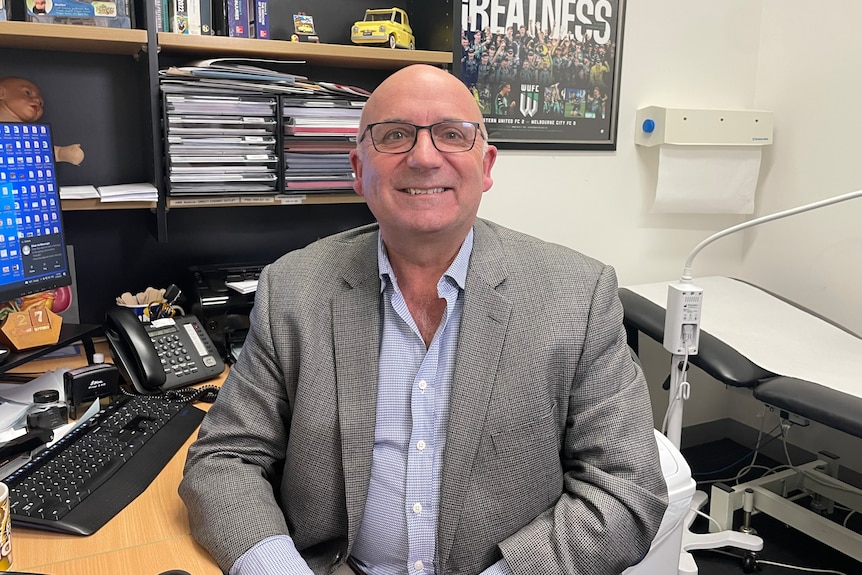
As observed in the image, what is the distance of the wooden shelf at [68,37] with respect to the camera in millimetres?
1452

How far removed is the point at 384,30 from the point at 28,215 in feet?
3.24

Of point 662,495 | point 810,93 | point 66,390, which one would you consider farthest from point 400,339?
point 810,93

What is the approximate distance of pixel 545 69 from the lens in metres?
2.35

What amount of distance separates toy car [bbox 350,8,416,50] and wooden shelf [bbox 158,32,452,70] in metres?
0.05

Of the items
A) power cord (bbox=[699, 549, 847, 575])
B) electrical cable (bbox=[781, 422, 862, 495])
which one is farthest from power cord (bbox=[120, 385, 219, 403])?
electrical cable (bbox=[781, 422, 862, 495])

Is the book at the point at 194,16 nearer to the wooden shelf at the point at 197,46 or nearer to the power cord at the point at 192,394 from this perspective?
the wooden shelf at the point at 197,46

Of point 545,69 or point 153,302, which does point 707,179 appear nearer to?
point 545,69

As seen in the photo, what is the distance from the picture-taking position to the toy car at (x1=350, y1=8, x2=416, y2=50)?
1848 millimetres

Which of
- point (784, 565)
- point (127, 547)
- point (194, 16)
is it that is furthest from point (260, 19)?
point (784, 565)

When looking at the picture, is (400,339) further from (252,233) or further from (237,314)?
(252,233)

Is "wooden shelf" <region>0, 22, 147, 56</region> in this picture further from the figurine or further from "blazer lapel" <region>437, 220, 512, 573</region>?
"blazer lapel" <region>437, 220, 512, 573</region>

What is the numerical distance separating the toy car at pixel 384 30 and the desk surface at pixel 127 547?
1.29 meters

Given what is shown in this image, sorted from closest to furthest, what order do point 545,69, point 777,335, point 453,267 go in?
point 453,267, point 777,335, point 545,69

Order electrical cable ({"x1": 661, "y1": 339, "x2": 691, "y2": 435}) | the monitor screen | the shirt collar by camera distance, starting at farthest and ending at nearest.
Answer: electrical cable ({"x1": 661, "y1": 339, "x2": 691, "y2": 435}) → the monitor screen → the shirt collar
